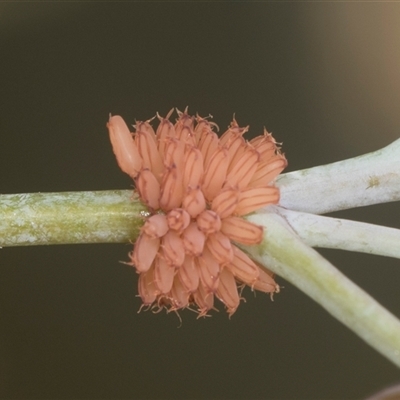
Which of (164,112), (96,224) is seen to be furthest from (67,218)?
(164,112)

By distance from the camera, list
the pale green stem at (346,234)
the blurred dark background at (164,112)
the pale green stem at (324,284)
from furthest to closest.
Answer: the blurred dark background at (164,112), the pale green stem at (346,234), the pale green stem at (324,284)

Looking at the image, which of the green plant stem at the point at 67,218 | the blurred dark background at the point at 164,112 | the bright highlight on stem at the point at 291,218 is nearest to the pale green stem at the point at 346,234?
the bright highlight on stem at the point at 291,218

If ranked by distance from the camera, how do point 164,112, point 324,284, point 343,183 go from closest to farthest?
1. point 324,284
2. point 343,183
3. point 164,112

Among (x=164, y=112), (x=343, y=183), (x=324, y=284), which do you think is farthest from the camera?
(x=164, y=112)

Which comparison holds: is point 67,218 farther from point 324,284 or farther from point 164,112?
point 164,112

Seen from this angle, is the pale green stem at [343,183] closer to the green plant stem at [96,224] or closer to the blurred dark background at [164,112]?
the green plant stem at [96,224]

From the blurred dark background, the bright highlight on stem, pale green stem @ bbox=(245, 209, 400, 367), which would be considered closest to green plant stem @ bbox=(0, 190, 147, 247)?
the bright highlight on stem

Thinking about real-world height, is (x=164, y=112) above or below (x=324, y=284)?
above
